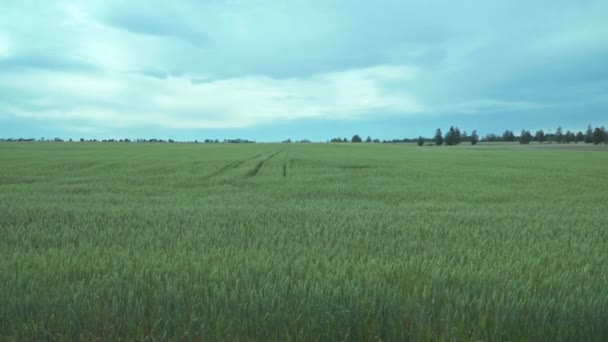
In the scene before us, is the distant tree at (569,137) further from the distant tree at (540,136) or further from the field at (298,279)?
the field at (298,279)

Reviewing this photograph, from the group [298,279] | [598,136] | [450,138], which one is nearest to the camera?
[298,279]

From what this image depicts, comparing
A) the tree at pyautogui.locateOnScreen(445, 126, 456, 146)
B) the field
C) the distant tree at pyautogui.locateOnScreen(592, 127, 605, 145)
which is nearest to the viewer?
the field

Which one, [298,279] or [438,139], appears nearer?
[298,279]

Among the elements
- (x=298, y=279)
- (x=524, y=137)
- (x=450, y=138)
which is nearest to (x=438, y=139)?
(x=450, y=138)

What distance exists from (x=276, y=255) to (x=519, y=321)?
9.72 ft

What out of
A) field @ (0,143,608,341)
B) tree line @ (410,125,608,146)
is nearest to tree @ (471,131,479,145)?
tree line @ (410,125,608,146)

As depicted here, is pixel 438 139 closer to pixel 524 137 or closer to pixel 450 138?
pixel 450 138

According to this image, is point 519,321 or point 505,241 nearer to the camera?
point 519,321

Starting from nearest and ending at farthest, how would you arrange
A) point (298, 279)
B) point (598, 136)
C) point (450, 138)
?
1. point (298, 279)
2. point (598, 136)
3. point (450, 138)

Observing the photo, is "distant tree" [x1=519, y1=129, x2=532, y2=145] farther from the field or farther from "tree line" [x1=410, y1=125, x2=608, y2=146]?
the field

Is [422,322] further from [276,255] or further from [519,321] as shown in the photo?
[276,255]

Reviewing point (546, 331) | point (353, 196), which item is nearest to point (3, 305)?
point (546, 331)

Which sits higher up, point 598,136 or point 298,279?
point 598,136

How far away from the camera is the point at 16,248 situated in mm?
5645
